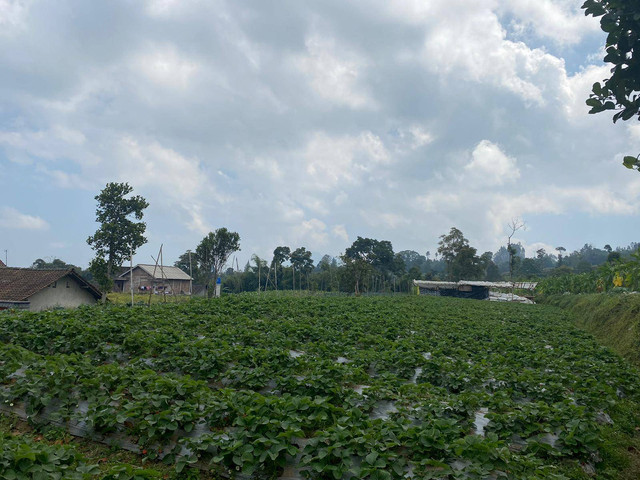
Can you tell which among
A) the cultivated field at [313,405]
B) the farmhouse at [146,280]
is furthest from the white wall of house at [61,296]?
the farmhouse at [146,280]

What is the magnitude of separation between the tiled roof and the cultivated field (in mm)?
13285

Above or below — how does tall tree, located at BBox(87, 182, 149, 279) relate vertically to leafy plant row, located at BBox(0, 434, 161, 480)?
above

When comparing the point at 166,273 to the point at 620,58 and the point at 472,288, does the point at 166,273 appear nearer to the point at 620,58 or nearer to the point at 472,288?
the point at 472,288

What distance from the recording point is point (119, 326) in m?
8.49

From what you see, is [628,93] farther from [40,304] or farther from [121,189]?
[121,189]

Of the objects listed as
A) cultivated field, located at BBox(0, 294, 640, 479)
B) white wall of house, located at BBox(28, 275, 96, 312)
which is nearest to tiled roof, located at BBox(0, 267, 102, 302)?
white wall of house, located at BBox(28, 275, 96, 312)

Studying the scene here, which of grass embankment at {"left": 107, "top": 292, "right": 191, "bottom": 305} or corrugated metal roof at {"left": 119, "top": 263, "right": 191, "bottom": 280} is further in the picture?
corrugated metal roof at {"left": 119, "top": 263, "right": 191, "bottom": 280}

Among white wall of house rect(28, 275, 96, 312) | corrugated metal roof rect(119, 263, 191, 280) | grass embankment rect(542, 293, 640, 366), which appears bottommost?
grass embankment rect(542, 293, 640, 366)

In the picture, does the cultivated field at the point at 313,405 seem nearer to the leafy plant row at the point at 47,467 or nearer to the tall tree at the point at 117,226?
the leafy plant row at the point at 47,467

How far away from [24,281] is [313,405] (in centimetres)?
2239

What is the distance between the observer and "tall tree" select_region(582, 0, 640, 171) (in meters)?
3.35

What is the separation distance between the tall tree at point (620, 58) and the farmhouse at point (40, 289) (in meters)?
22.1

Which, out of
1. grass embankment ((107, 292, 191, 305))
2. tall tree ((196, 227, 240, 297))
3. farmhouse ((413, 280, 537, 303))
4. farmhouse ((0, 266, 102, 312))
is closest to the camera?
farmhouse ((0, 266, 102, 312))

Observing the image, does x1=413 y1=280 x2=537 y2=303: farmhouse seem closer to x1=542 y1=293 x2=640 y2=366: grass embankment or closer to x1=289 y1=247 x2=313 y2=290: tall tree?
x1=289 y1=247 x2=313 y2=290: tall tree
